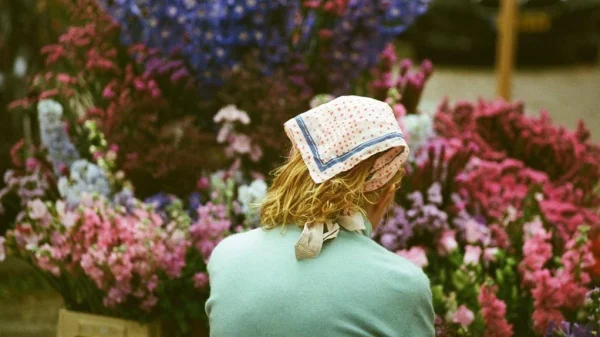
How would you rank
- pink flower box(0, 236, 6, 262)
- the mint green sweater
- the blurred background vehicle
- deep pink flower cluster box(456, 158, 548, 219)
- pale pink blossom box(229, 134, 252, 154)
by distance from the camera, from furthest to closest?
the blurred background vehicle → pale pink blossom box(229, 134, 252, 154) → deep pink flower cluster box(456, 158, 548, 219) → pink flower box(0, 236, 6, 262) → the mint green sweater

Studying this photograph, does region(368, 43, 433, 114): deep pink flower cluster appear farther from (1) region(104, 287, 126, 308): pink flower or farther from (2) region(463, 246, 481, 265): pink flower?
(1) region(104, 287, 126, 308): pink flower

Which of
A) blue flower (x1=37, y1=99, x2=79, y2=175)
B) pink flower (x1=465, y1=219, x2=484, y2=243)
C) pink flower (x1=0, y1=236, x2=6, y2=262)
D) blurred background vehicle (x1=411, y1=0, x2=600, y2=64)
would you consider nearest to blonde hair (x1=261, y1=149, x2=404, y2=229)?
pink flower (x1=465, y1=219, x2=484, y2=243)

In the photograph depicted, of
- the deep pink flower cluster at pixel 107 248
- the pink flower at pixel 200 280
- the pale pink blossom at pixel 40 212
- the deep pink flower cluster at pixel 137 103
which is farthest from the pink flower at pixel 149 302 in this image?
the deep pink flower cluster at pixel 137 103

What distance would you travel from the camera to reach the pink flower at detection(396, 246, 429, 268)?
3.11m

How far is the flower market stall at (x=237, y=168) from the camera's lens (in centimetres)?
303

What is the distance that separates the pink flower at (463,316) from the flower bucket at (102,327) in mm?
1004

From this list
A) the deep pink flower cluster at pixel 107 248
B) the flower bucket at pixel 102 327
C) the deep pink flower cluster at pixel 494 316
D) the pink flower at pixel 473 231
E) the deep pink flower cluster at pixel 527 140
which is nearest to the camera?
the deep pink flower cluster at pixel 494 316

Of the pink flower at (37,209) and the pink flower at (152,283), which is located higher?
the pink flower at (37,209)

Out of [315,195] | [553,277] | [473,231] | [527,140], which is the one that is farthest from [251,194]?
[527,140]

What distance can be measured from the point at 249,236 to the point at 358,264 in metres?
0.30

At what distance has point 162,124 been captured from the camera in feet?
12.4

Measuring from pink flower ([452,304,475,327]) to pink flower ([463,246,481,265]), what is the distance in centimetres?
28

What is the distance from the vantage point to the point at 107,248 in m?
3.01

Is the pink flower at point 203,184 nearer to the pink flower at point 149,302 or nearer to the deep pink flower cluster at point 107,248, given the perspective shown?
the deep pink flower cluster at point 107,248
